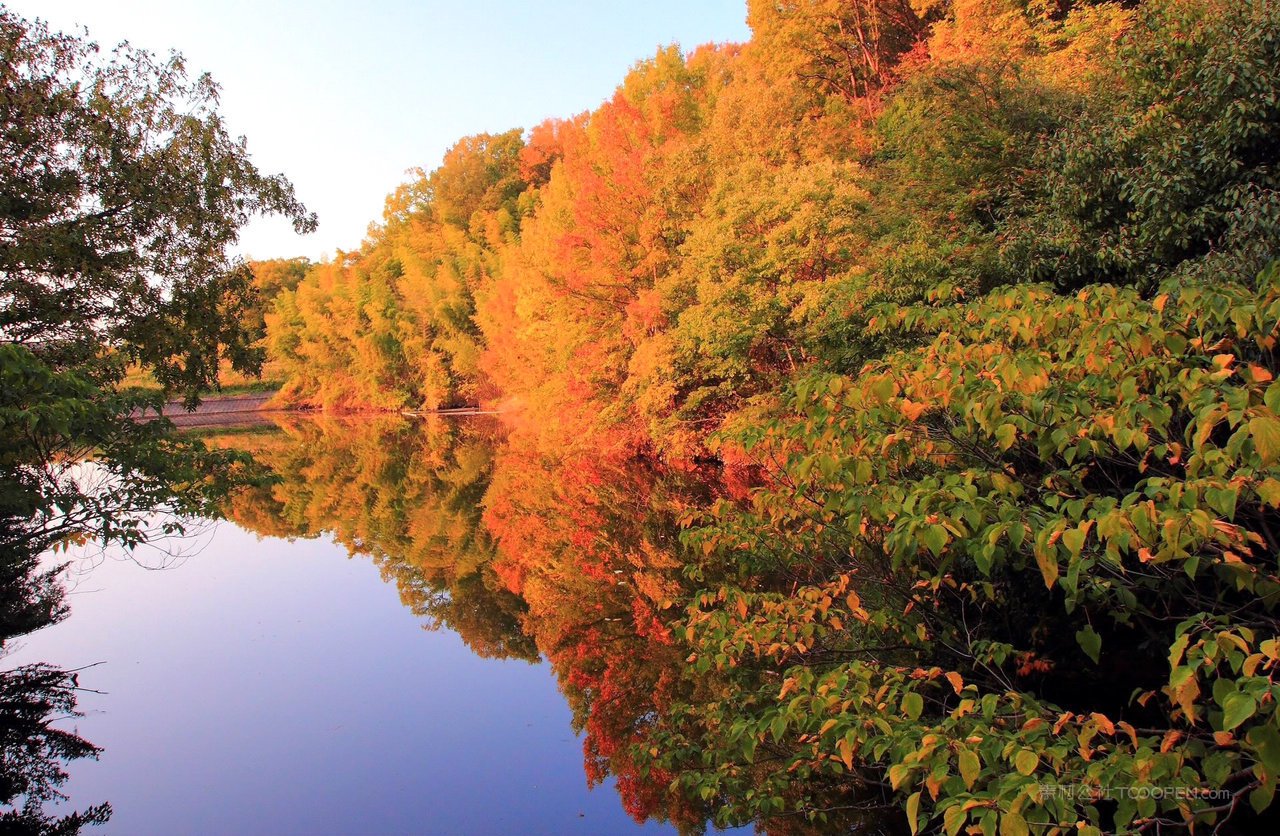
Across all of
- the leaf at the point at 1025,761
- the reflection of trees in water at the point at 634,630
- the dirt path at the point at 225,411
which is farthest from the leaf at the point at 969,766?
the dirt path at the point at 225,411

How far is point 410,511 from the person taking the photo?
744 inches

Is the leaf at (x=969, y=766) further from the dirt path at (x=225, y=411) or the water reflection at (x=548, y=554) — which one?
the dirt path at (x=225, y=411)

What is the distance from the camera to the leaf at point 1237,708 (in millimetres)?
1811

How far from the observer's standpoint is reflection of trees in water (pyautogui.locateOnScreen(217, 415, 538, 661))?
1152 centimetres

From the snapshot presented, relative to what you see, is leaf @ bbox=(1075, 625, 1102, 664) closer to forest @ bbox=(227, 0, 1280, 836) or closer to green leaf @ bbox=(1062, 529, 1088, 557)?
forest @ bbox=(227, 0, 1280, 836)

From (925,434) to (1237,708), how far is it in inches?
86.2

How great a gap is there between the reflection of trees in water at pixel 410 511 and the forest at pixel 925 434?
1.81 feet

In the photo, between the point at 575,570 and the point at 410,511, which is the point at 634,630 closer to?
the point at 575,570

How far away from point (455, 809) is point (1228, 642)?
584cm

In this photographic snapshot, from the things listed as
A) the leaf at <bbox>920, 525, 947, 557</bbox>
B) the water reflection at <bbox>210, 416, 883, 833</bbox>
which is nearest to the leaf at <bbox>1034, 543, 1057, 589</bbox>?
the leaf at <bbox>920, 525, 947, 557</bbox>

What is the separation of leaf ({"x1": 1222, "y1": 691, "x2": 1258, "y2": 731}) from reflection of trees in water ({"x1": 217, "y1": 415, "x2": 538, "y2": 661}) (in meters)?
8.52

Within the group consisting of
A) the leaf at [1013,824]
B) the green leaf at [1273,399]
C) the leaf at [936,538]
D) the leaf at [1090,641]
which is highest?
the green leaf at [1273,399]

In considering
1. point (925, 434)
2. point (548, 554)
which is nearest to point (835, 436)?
point (925, 434)

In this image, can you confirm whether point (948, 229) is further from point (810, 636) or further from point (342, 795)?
point (342, 795)
